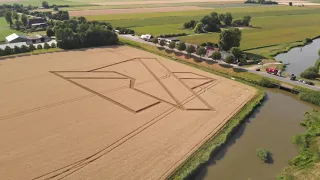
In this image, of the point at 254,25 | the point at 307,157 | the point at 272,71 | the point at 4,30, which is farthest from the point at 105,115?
the point at 254,25

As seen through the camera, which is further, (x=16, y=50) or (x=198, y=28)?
(x=198, y=28)

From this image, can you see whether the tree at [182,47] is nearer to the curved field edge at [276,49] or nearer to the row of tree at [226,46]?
the row of tree at [226,46]

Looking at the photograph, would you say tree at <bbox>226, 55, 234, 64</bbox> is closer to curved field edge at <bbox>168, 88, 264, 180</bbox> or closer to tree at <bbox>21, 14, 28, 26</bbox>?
curved field edge at <bbox>168, 88, 264, 180</bbox>

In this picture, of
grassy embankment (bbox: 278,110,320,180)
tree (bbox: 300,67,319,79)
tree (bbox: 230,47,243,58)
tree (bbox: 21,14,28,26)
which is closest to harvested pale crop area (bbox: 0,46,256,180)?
grassy embankment (bbox: 278,110,320,180)

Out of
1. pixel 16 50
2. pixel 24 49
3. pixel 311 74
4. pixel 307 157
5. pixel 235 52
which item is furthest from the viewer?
pixel 24 49

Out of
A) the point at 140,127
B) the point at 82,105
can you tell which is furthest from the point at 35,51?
the point at 140,127

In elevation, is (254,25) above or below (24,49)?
above

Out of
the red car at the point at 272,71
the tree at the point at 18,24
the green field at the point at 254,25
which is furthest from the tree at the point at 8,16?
the red car at the point at 272,71

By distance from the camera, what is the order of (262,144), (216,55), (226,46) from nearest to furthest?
(262,144) < (216,55) < (226,46)

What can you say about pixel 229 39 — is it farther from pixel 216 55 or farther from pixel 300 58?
pixel 300 58
